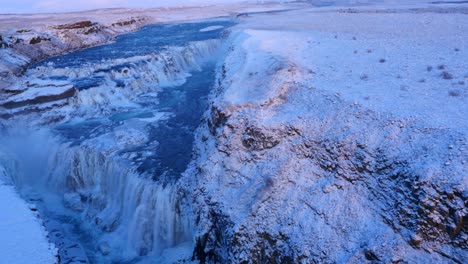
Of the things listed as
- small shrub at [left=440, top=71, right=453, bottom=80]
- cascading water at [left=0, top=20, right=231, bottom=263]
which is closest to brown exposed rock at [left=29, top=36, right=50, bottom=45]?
cascading water at [left=0, top=20, right=231, bottom=263]

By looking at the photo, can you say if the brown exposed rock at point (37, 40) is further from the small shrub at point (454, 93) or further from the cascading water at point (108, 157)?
A: the small shrub at point (454, 93)

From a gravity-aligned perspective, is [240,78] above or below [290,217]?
→ above

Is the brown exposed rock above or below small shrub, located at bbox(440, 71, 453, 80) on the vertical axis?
below

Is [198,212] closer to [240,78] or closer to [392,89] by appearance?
[240,78]

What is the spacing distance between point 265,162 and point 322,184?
78.1 inches

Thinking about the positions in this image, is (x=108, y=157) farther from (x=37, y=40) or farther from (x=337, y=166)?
(x=37, y=40)

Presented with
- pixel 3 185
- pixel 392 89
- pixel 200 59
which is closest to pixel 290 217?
pixel 392 89

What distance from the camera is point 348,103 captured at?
11141 millimetres

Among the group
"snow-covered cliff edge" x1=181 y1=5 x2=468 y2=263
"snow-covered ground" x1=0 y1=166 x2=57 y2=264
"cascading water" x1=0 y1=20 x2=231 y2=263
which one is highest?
"snow-covered cliff edge" x1=181 y1=5 x2=468 y2=263

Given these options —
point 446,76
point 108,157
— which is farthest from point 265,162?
point 108,157

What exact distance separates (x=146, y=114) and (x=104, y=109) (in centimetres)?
273

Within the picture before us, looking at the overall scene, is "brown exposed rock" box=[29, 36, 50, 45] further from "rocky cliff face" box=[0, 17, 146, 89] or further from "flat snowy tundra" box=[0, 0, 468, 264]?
"flat snowy tundra" box=[0, 0, 468, 264]

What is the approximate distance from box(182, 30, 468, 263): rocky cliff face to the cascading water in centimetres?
184

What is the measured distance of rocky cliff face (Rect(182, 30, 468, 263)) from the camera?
7.72 meters
